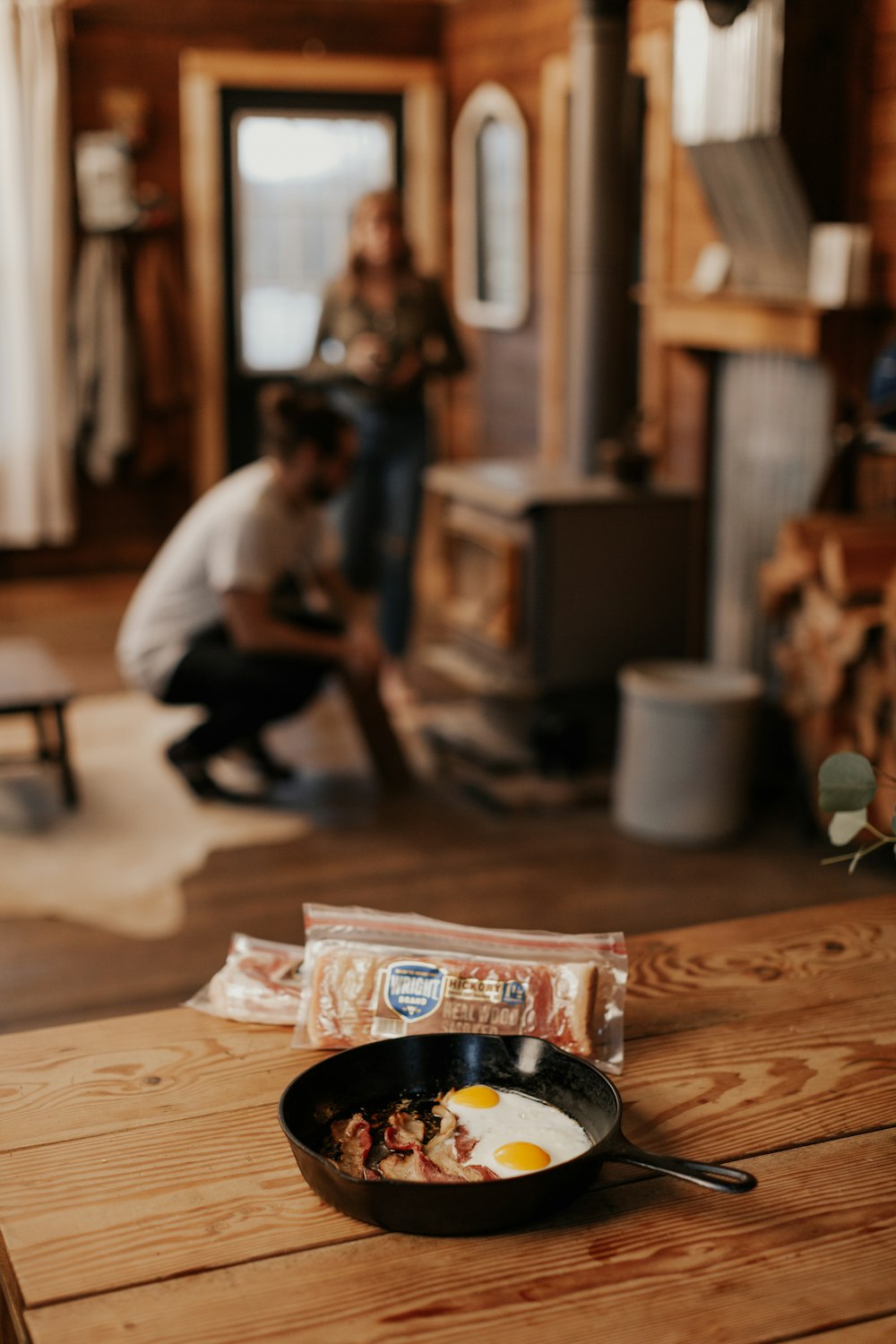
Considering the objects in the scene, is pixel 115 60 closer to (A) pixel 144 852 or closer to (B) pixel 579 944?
(A) pixel 144 852

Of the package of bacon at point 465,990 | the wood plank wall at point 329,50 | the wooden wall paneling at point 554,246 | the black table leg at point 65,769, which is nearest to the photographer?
the package of bacon at point 465,990

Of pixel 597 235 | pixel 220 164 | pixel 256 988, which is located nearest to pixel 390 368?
pixel 597 235

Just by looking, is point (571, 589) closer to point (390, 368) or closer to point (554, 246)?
point (390, 368)

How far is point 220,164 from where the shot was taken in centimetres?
641

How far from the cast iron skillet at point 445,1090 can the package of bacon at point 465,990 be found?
7 centimetres

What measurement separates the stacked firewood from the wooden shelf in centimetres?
45

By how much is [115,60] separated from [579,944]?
5.74 m

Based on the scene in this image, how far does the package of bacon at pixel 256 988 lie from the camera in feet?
4.84

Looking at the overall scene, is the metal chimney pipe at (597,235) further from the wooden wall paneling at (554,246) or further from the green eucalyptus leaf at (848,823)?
the green eucalyptus leaf at (848,823)

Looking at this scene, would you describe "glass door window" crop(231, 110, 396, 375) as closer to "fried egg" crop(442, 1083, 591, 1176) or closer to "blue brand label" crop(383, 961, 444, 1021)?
"blue brand label" crop(383, 961, 444, 1021)

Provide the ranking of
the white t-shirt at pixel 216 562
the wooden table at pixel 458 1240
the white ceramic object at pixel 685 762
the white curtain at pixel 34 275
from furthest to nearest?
1. the white curtain at pixel 34 275
2. the white t-shirt at pixel 216 562
3. the white ceramic object at pixel 685 762
4. the wooden table at pixel 458 1240

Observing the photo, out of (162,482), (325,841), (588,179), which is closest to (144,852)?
(325,841)

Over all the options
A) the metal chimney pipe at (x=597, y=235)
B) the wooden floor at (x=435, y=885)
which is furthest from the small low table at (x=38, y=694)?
the metal chimney pipe at (x=597, y=235)

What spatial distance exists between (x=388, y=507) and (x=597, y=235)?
4.60ft
